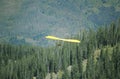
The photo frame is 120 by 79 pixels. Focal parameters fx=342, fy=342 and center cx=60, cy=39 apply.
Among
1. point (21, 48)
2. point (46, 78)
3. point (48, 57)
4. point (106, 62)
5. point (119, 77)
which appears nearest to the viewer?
point (119, 77)

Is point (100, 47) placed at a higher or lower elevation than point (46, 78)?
higher

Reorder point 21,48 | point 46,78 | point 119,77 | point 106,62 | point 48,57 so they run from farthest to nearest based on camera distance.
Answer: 1. point 21,48
2. point 48,57
3. point 46,78
4. point 106,62
5. point 119,77

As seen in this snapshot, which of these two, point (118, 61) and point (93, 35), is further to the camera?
point (93, 35)

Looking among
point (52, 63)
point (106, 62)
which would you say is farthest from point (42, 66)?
point (106, 62)

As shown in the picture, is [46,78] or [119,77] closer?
[119,77]

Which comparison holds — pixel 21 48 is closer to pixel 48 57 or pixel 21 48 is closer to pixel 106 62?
pixel 48 57

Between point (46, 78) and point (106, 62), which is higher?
point (106, 62)

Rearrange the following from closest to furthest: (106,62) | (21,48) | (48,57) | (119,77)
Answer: (119,77), (106,62), (48,57), (21,48)

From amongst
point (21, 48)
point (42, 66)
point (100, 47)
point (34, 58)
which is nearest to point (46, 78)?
point (42, 66)

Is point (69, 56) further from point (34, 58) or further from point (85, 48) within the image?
point (34, 58)
